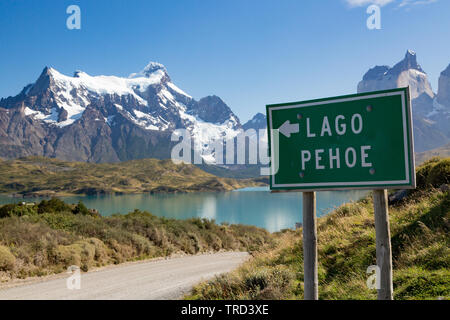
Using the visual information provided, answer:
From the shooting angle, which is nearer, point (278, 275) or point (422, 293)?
point (422, 293)

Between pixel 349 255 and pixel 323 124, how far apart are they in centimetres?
579

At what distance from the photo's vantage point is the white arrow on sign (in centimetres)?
399

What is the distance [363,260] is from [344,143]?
205 inches

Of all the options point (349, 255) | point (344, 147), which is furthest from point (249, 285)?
point (344, 147)

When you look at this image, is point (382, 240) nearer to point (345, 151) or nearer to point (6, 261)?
point (345, 151)

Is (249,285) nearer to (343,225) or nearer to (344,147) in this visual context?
(343,225)

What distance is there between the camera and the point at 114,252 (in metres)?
18.0

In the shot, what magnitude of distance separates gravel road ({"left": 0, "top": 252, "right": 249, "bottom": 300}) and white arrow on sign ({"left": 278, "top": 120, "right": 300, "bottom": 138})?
302 inches

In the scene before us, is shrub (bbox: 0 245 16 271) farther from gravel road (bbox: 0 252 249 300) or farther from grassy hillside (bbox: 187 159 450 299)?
grassy hillside (bbox: 187 159 450 299)

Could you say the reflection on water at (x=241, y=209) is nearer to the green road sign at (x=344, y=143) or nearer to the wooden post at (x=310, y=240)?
the wooden post at (x=310, y=240)

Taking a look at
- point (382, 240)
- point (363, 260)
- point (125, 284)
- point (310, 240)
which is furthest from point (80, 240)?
point (382, 240)

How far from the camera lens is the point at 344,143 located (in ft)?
12.3

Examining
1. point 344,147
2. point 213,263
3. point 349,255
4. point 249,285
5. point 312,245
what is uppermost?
point 344,147
